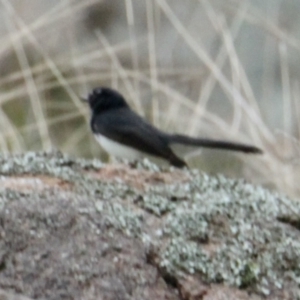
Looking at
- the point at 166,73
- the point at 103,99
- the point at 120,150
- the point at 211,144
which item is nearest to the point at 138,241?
the point at 211,144

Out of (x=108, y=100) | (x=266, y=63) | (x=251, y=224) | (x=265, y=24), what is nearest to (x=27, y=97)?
(x=108, y=100)

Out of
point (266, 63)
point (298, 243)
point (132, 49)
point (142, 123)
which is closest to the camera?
point (298, 243)

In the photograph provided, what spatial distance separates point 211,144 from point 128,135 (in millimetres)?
365

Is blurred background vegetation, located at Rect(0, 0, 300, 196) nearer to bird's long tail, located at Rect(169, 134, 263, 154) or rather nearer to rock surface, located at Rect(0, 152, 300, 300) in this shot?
bird's long tail, located at Rect(169, 134, 263, 154)

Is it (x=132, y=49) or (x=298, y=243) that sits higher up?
Result: (x=298, y=243)

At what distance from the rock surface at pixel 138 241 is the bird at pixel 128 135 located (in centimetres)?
118

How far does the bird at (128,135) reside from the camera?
256 cm

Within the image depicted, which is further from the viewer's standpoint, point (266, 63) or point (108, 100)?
point (266, 63)

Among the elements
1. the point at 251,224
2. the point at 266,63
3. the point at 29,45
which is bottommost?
the point at 266,63

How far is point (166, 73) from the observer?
326 centimetres

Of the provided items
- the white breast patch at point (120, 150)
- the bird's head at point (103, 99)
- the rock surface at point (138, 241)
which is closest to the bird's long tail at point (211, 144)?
the white breast patch at point (120, 150)

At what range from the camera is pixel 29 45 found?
3373 mm

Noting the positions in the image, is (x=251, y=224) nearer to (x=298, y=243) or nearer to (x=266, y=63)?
(x=298, y=243)

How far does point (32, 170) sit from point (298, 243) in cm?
44
